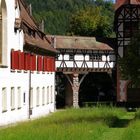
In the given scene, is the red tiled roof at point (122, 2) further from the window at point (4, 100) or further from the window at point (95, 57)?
the window at point (4, 100)

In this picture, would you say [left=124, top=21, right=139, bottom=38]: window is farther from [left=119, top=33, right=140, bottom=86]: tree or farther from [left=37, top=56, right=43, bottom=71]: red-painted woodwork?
[left=119, top=33, right=140, bottom=86]: tree

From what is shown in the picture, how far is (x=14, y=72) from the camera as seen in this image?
36969mm

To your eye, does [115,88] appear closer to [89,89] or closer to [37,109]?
[89,89]

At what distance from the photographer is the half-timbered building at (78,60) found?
220ft

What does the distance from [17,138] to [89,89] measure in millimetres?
51895

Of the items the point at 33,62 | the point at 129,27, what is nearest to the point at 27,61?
the point at 33,62

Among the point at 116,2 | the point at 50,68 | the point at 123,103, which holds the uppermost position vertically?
the point at 116,2

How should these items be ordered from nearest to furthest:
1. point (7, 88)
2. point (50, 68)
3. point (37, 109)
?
point (7, 88), point (37, 109), point (50, 68)

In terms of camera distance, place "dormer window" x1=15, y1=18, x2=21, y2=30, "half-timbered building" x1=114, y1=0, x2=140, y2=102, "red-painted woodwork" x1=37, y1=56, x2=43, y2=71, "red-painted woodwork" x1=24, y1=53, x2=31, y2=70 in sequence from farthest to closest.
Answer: "half-timbered building" x1=114, y1=0, x2=140, y2=102 → "red-painted woodwork" x1=37, y1=56, x2=43, y2=71 → "red-painted woodwork" x1=24, y1=53, x2=31, y2=70 → "dormer window" x1=15, y1=18, x2=21, y2=30

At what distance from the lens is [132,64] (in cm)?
3850

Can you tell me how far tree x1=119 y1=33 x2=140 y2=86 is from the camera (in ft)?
126

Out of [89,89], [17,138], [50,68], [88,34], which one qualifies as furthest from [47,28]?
[17,138]

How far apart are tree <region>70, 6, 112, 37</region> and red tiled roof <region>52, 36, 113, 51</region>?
49.0 ft

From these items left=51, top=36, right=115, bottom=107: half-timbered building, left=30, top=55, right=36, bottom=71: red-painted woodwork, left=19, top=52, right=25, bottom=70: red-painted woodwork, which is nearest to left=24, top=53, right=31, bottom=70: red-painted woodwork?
left=19, top=52, right=25, bottom=70: red-painted woodwork
